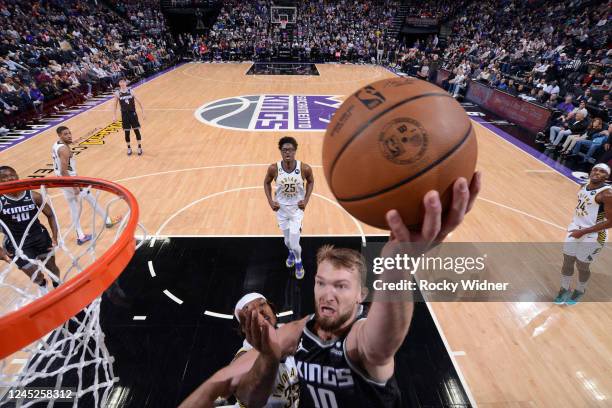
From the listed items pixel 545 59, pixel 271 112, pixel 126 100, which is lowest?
pixel 271 112

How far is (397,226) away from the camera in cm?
117

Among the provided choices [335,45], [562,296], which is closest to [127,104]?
[562,296]

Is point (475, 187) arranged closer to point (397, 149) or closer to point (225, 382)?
point (397, 149)

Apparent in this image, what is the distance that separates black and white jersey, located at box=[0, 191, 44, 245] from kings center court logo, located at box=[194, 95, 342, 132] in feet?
22.2

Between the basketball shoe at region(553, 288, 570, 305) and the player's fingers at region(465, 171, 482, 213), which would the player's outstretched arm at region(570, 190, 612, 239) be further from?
the player's fingers at region(465, 171, 482, 213)

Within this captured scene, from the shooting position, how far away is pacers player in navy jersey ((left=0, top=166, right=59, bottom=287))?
11.3ft

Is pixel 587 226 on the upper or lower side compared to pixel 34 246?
upper

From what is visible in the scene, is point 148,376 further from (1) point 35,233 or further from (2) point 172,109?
(2) point 172,109

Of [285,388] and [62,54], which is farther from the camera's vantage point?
[62,54]

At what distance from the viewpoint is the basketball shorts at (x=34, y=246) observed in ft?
12.0

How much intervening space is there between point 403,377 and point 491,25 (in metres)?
24.6

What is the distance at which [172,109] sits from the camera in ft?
39.4

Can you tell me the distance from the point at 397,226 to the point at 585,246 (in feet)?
11.9

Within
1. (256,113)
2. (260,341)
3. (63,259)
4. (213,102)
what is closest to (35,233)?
(63,259)
